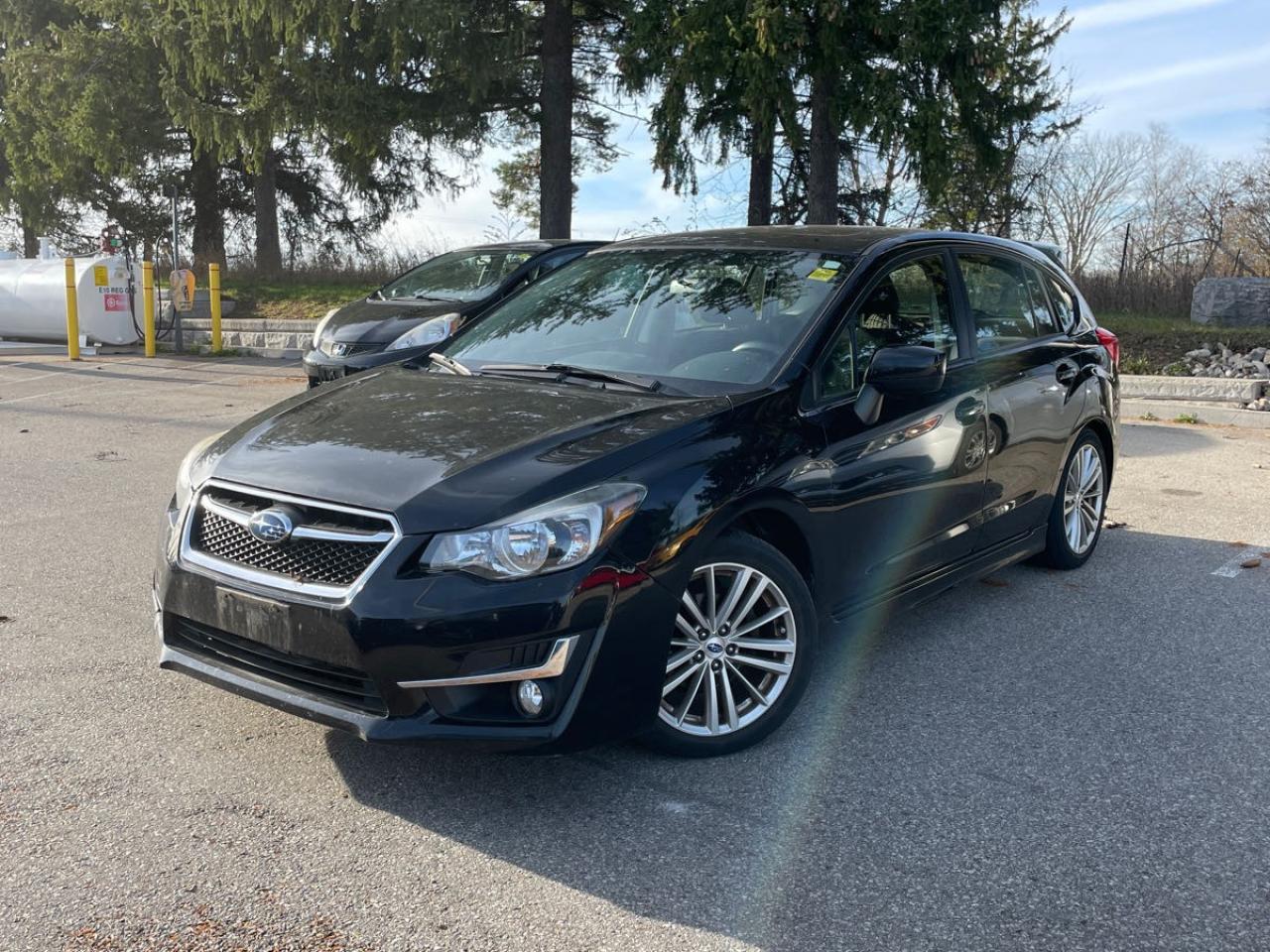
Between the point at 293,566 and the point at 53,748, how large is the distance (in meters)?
1.11

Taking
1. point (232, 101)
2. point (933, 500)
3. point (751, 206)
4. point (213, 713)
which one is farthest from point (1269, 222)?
point (213, 713)

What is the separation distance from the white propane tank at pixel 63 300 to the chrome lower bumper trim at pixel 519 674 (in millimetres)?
15566

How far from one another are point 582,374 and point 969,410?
1.63 m

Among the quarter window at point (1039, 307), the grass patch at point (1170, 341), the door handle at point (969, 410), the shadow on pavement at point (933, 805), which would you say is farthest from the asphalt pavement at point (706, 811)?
the grass patch at point (1170, 341)

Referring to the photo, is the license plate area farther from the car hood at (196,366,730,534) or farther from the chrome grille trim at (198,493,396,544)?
the car hood at (196,366,730,534)

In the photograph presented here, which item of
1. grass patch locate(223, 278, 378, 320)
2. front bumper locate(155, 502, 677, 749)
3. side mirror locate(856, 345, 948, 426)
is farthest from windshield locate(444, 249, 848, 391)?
grass patch locate(223, 278, 378, 320)

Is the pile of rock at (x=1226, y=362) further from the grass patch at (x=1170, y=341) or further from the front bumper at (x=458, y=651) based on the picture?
the front bumper at (x=458, y=651)

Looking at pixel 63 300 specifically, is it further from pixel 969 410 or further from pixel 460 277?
pixel 969 410

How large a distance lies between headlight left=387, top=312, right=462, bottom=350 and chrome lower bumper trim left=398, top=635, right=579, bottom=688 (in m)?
7.63

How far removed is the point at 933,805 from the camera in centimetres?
337

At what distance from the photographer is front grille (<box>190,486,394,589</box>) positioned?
3133 millimetres

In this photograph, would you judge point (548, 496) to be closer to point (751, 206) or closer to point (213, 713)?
point (213, 713)

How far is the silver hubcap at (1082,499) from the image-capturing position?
5828 millimetres

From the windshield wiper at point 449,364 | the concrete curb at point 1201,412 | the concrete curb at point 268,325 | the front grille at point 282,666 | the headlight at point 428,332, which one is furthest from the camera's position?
the concrete curb at point 268,325
